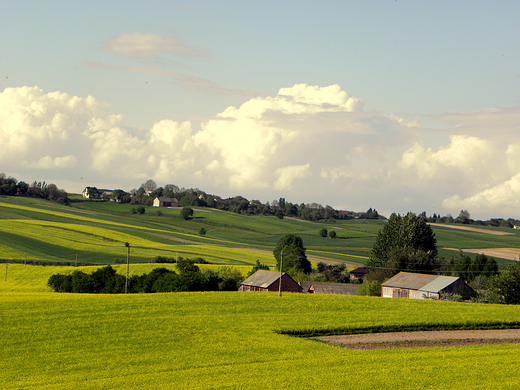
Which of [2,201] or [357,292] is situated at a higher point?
[2,201]

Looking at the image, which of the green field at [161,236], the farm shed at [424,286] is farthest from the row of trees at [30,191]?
the farm shed at [424,286]

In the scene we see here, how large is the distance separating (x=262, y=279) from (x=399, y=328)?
3685 centimetres

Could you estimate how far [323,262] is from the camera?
110250 mm

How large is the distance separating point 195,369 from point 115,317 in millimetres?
14258

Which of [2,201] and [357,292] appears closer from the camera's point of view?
[357,292]

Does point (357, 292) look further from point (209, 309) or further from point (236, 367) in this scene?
point (236, 367)

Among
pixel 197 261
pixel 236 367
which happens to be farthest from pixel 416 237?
pixel 236 367

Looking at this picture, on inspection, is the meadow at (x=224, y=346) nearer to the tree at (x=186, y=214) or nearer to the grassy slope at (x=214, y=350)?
the grassy slope at (x=214, y=350)

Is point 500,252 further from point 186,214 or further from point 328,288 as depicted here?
point 186,214

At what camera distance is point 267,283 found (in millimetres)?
73750

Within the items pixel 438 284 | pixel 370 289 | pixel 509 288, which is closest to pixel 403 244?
pixel 370 289

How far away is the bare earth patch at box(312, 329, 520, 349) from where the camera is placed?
35.0 metres

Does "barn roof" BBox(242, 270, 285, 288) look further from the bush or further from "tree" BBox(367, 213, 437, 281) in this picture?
"tree" BBox(367, 213, 437, 281)

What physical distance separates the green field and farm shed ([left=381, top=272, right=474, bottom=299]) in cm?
2792
